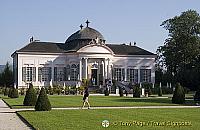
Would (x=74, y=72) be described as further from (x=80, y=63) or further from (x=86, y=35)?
(x=86, y=35)

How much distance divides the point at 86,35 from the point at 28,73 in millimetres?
12678

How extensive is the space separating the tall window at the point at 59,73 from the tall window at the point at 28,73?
378 cm

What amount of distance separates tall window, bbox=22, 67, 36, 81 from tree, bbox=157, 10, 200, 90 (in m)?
23.7

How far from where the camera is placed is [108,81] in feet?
223

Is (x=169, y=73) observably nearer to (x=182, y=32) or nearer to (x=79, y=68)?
(x=182, y=32)

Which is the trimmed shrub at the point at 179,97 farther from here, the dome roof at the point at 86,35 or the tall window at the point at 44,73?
the dome roof at the point at 86,35

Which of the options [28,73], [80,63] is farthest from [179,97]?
[28,73]

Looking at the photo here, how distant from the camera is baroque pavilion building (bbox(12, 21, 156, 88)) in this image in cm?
6944

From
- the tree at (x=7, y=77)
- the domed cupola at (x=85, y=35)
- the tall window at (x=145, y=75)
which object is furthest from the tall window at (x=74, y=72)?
the tree at (x=7, y=77)

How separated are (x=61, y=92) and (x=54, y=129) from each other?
43.9 metres

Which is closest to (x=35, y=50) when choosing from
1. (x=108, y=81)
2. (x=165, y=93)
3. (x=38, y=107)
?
(x=108, y=81)

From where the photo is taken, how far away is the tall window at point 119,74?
72.9 m

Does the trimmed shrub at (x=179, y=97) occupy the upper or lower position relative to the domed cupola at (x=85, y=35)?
lower

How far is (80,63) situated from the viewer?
69750mm
